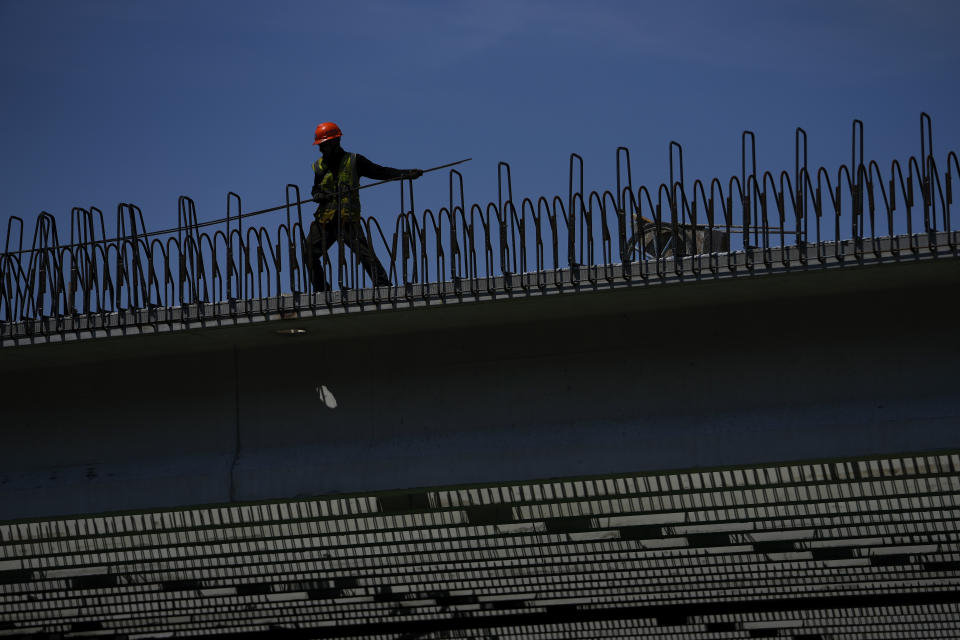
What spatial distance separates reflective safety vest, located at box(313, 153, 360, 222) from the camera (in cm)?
1636

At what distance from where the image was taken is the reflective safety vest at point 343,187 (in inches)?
644

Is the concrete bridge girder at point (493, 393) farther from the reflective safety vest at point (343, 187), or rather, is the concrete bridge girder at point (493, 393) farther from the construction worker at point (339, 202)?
the reflective safety vest at point (343, 187)

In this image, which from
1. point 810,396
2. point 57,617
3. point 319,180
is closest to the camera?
point 810,396

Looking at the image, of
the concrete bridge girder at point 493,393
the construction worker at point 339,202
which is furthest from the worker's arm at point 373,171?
the concrete bridge girder at point 493,393

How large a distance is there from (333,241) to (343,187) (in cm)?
70

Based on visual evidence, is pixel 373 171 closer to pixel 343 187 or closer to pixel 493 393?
pixel 343 187

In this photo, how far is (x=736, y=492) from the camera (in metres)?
23.8

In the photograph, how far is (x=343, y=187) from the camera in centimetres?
1666

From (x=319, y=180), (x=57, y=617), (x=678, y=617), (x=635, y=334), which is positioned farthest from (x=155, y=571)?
(x=635, y=334)

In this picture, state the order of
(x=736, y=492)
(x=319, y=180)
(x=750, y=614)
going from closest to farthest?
(x=319, y=180) < (x=736, y=492) < (x=750, y=614)

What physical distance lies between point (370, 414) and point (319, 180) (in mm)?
3226

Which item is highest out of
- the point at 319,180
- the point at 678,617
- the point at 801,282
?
the point at 319,180

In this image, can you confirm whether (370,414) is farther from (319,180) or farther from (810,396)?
(810,396)

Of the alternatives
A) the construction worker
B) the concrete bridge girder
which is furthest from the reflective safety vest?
the concrete bridge girder
